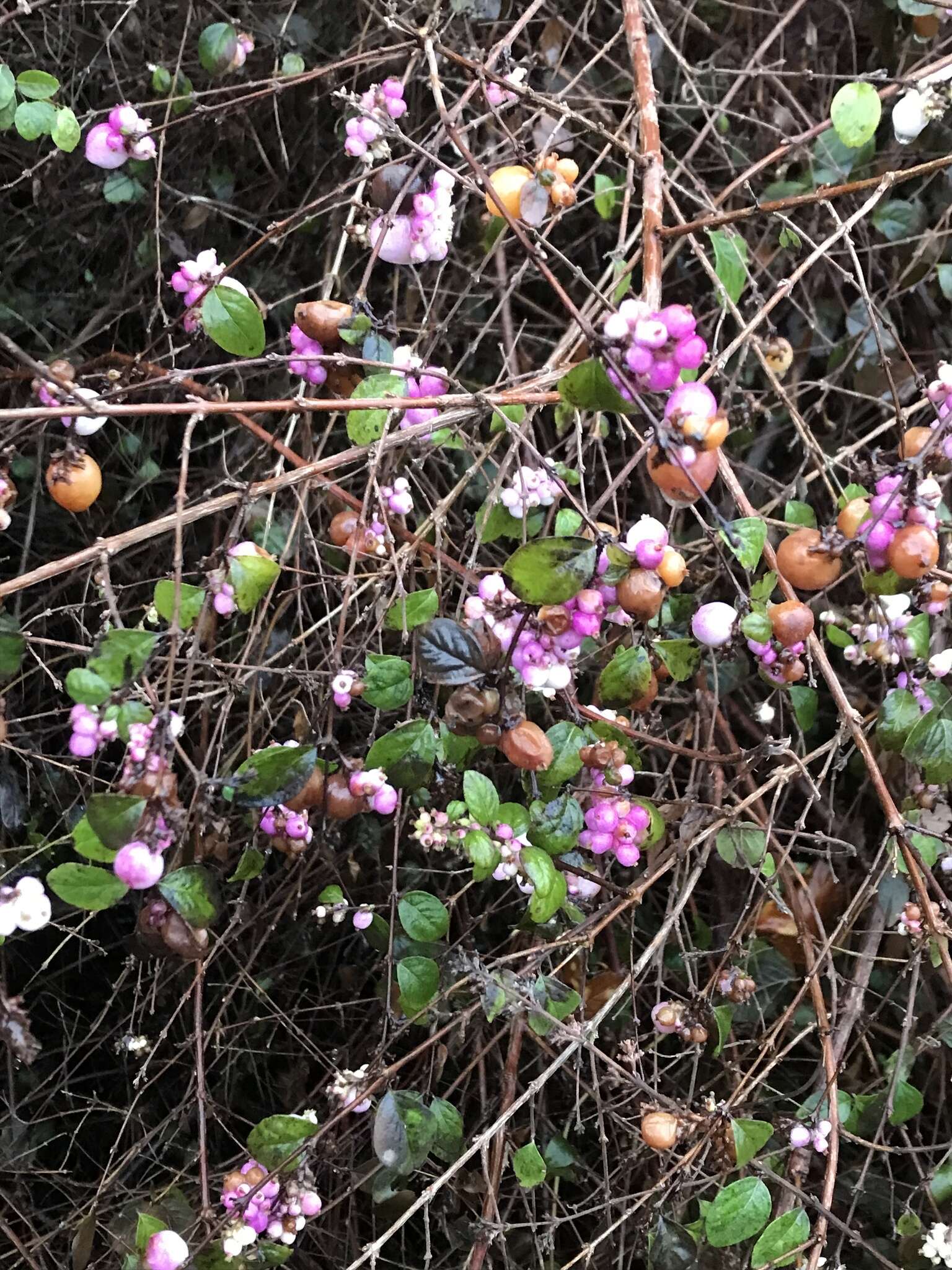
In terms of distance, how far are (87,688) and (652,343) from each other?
43 centimetres

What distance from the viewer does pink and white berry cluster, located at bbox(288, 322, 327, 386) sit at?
94 centimetres

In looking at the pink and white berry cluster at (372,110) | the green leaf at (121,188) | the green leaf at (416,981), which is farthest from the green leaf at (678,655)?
the green leaf at (121,188)

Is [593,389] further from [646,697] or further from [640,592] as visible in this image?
[646,697]

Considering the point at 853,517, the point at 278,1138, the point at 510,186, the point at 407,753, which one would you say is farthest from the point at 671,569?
the point at 278,1138

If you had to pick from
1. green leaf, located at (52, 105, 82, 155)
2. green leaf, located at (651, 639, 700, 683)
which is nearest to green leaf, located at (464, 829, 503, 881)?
green leaf, located at (651, 639, 700, 683)

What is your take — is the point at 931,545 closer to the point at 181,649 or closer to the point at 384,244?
the point at 384,244

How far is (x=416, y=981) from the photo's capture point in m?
0.86

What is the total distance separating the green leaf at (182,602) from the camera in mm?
749

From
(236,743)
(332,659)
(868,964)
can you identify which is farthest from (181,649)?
(868,964)

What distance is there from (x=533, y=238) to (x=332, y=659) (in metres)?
0.41

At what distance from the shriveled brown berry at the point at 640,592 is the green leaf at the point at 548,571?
0.05 metres

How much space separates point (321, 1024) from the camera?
133cm

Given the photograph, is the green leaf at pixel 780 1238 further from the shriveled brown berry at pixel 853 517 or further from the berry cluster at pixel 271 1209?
the shriveled brown berry at pixel 853 517

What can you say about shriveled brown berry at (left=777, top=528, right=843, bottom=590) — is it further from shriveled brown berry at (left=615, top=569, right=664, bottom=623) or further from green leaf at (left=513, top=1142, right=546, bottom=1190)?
green leaf at (left=513, top=1142, right=546, bottom=1190)
